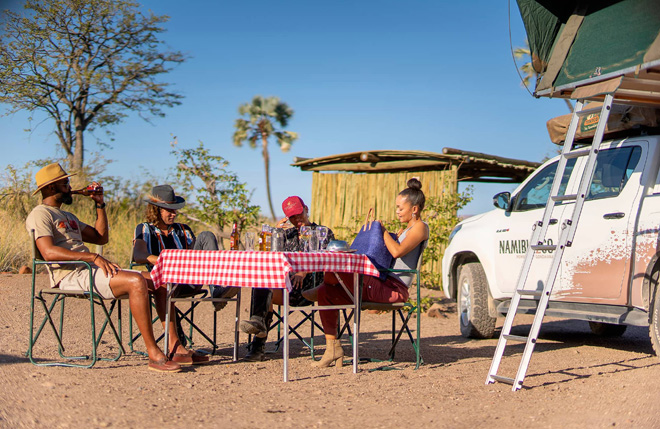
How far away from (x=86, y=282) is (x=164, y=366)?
889 millimetres

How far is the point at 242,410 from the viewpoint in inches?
159

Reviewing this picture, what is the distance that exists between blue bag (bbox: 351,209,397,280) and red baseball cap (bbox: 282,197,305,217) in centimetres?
70

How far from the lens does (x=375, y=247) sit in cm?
561

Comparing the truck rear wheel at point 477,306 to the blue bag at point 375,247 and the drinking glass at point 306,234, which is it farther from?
the drinking glass at point 306,234

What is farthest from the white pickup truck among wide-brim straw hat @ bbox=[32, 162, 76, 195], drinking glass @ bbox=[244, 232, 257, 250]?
wide-brim straw hat @ bbox=[32, 162, 76, 195]

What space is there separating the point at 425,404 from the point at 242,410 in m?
1.10

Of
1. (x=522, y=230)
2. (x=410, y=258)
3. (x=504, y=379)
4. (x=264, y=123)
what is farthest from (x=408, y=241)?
(x=264, y=123)

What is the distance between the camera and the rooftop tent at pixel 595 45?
5.61m

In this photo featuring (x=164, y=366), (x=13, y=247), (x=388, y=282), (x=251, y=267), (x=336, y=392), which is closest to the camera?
(x=336, y=392)

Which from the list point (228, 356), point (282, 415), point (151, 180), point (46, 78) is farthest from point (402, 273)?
point (46, 78)

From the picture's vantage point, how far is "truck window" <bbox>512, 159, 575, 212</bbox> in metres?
6.94

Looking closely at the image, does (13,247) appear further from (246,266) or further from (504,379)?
(504,379)

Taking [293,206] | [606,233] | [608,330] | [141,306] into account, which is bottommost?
[608,330]

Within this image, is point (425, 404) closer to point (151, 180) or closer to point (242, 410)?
point (242, 410)
